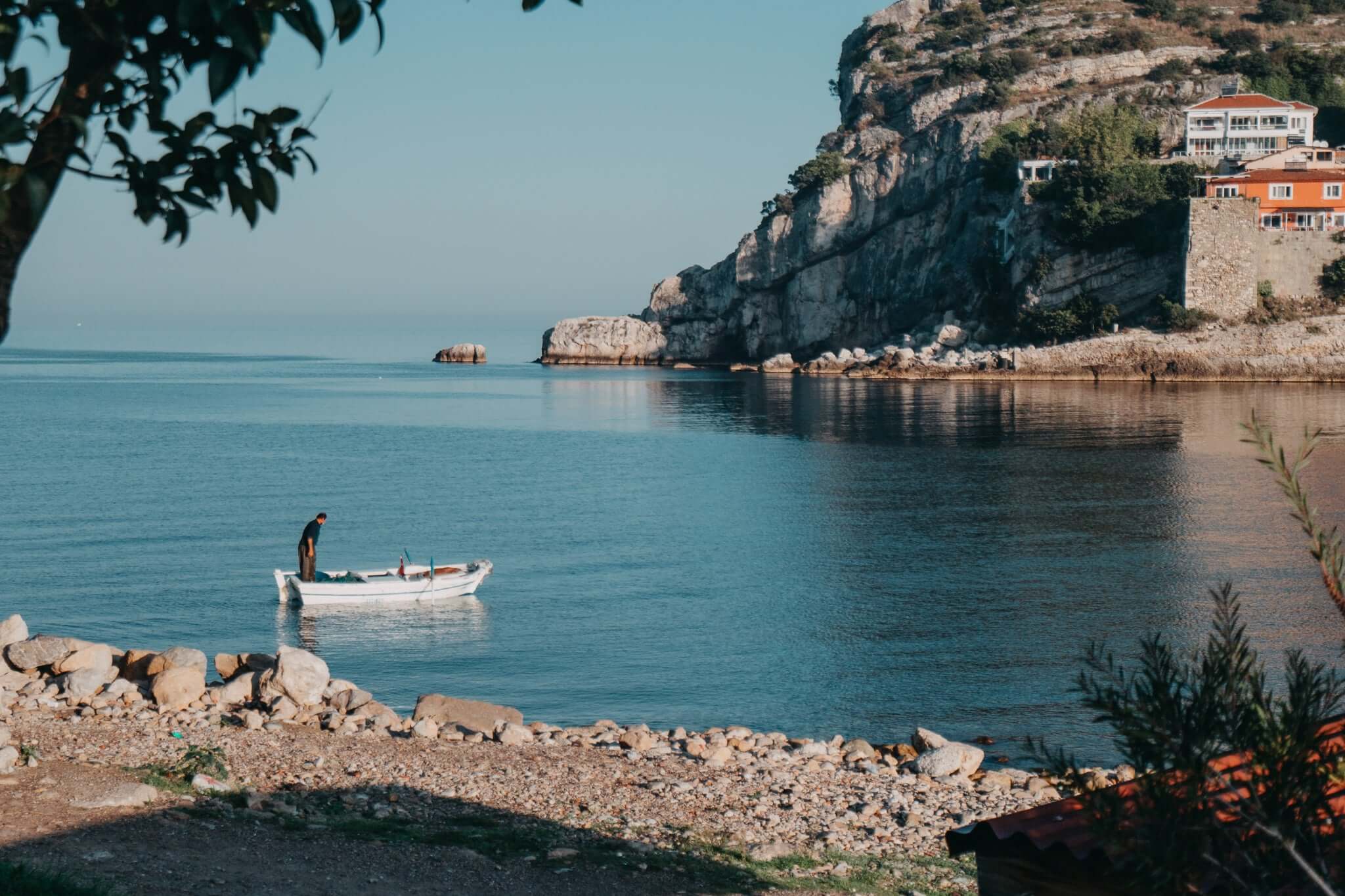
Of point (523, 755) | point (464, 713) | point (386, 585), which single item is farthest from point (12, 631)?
point (386, 585)

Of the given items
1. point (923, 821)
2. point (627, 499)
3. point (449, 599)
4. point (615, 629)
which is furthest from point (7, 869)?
point (627, 499)

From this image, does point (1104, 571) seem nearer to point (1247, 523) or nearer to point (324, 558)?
point (1247, 523)

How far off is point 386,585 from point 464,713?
35.6ft

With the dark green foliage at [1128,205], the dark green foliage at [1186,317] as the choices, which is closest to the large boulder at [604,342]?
the dark green foliage at [1128,205]

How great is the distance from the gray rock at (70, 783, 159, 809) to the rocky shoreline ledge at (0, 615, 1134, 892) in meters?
0.02

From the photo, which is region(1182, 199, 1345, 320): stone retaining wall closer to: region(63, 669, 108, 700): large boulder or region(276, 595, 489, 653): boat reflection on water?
region(276, 595, 489, 653): boat reflection on water

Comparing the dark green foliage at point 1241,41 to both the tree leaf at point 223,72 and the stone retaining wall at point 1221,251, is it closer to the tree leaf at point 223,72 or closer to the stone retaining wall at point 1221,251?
the stone retaining wall at point 1221,251

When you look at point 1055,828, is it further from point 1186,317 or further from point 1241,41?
point 1241,41

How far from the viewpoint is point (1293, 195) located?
8825cm

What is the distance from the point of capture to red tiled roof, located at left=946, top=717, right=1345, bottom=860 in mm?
5898

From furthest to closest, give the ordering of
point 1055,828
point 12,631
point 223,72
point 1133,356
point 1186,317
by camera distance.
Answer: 1. point 1133,356
2. point 1186,317
3. point 12,631
4. point 1055,828
5. point 223,72

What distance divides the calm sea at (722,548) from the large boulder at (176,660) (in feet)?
11.1

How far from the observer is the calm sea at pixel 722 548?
21859mm

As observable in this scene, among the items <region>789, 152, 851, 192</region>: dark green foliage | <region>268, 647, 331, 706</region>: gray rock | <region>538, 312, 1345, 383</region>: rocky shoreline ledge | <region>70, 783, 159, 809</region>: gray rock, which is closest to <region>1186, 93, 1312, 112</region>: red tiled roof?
<region>538, 312, 1345, 383</region>: rocky shoreline ledge
